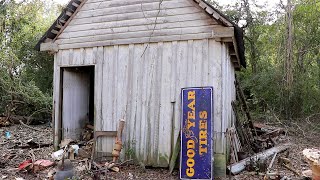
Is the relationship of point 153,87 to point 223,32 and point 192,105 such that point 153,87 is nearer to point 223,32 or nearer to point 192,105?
point 192,105

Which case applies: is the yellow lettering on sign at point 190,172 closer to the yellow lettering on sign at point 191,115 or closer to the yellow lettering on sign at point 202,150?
the yellow lettering on sign at point 202,150

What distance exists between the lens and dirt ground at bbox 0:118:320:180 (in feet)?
21.8

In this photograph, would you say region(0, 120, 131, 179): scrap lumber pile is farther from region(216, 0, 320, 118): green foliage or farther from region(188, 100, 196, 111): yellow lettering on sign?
region(216, 0, 320, 118): green foliage

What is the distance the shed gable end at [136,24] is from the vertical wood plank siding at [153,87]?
0.66 feet

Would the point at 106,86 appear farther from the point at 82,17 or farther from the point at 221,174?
the point at 221,174

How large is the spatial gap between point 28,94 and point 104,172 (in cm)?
956

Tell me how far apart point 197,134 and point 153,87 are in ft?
5.18

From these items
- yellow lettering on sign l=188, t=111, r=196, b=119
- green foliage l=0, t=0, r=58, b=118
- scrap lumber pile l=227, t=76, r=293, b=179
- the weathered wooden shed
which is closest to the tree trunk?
scrap lumber pile l=227, t=76, r=293, b=179

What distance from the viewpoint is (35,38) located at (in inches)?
710

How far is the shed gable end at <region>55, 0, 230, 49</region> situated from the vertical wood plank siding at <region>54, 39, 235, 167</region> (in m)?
0.20

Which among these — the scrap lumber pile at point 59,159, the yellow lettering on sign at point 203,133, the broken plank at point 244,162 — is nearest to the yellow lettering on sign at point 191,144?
the yellow lettering on sign at point 203,133

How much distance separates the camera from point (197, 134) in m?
6.59

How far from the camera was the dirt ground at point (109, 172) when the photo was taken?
6.64 m

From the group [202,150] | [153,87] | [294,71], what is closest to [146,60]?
[153,87]
